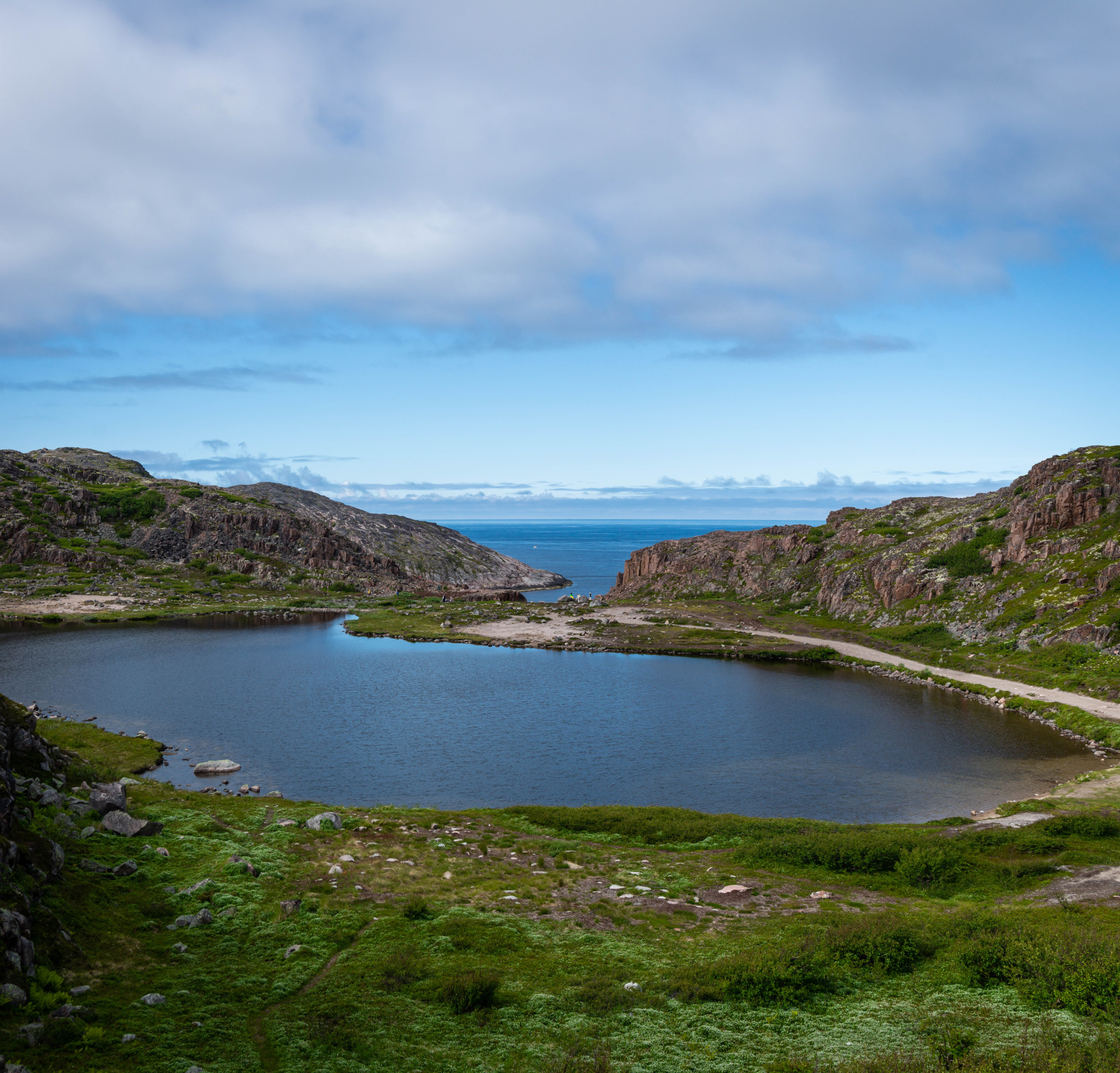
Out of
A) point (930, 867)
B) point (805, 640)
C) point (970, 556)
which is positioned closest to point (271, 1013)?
point (930, 867)

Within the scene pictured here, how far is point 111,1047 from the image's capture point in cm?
1892

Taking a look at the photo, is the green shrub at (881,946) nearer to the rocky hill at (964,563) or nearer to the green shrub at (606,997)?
the green shrub at (606,997)

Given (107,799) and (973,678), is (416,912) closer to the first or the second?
(107,799)

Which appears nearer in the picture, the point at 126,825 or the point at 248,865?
the point at 248,865

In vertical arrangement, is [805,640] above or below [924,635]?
below

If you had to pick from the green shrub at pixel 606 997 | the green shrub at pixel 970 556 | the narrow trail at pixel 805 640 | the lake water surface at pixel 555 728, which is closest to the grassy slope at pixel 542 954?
the green shrub at pixel 606 997

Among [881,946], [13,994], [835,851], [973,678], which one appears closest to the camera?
[13,994]

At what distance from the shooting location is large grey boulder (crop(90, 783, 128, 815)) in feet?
121

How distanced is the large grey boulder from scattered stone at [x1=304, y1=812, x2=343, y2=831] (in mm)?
9564

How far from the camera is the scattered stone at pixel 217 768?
59.3m

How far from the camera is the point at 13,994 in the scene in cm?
1878

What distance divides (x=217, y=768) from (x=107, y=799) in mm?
23729

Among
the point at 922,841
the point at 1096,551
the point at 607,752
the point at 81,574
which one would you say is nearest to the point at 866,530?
the point at 1096,551

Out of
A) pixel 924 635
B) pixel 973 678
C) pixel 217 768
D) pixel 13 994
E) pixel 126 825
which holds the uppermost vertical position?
pixel 13 994
